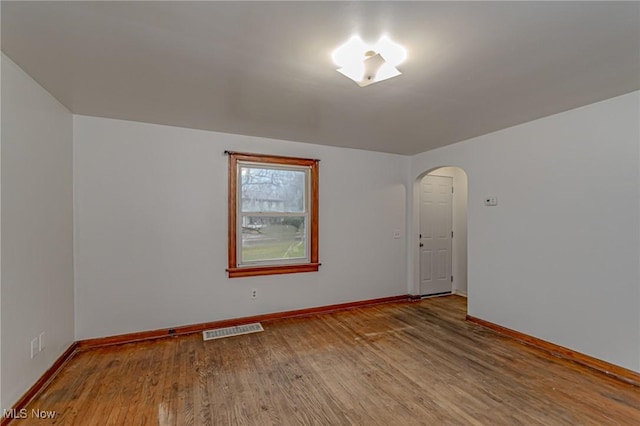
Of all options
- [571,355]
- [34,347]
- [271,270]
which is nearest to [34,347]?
[34,347]

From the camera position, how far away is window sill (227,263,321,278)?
3.55 m

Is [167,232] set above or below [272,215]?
below

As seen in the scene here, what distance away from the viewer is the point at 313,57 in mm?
1833

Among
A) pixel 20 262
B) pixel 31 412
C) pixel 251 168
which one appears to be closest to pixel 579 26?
pixel 251 168

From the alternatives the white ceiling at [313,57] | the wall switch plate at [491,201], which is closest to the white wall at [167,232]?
the white ceiling at [313,57]

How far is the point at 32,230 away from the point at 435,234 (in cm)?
508

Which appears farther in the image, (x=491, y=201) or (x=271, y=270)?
(x=271, y=270)

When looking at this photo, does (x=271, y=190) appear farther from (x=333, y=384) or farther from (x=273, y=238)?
(x=333, y=384)

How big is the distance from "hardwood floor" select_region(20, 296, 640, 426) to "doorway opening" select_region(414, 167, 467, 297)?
1.67 metres

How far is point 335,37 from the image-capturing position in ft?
5.33

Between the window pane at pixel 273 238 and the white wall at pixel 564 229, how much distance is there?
2.36m

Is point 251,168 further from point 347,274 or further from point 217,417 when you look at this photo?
point 217,417

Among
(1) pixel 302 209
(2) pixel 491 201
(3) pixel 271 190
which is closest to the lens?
(2) pixel 491 201

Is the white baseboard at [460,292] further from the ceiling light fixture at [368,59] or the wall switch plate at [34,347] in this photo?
the wall switch plate at [34,347]
